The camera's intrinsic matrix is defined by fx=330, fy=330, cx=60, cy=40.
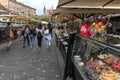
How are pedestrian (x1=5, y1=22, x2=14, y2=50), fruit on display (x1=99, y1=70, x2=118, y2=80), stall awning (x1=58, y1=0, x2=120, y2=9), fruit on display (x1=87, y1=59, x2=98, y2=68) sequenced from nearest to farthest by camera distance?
fruit on display (x1=99, y1=70, x2=118, y2=80), fruit on display (x1=87, y1=59, x2=98, y2=68), stall awning (x1=58, y1=0, x2=120, y2=9), pedestrian (x1=5, y1=22, x2=14, y2=50)

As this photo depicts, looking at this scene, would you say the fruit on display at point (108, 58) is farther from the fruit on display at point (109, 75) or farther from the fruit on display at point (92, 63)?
the fruit on display at point (92, 63)

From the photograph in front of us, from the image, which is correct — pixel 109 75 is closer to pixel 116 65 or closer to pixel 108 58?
pixel 116 65

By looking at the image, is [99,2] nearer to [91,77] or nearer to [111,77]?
[91,77]

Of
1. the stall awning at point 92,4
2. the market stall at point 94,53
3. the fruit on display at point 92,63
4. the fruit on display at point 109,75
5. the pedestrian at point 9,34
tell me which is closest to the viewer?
the fruit on display at point 109,75

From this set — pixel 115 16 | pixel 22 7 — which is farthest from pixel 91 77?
pixel 22 7

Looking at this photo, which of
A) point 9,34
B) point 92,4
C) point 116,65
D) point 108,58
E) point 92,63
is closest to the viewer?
point 116,65

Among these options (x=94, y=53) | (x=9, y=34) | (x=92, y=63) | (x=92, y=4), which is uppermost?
(x=92, y=4)

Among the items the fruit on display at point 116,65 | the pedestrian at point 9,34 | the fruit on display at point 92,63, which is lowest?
the pedestrian at point 9,34

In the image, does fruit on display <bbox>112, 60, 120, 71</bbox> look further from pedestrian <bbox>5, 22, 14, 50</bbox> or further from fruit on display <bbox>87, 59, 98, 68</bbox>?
pedestrian <bbox>5, 22, 14, 50</bbox>

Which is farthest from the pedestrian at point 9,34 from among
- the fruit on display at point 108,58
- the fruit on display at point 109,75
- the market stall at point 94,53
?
the fruit on display at point 109,75

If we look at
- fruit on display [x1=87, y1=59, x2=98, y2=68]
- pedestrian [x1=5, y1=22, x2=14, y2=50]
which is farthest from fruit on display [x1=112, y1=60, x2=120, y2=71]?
pedestrian [x1=5, y1=22, x2=14, y2=50]

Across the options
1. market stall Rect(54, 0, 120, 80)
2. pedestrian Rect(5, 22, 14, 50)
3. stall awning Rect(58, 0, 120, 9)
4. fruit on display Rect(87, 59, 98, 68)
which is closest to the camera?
market stall Rect(54, 0, 120, 80)

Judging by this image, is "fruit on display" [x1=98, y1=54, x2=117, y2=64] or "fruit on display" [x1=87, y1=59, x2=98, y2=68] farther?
"fruit on display" [x1=87, y1=59, x2=98, y2=68]

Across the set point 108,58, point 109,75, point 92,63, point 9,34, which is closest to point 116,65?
point 109,75
